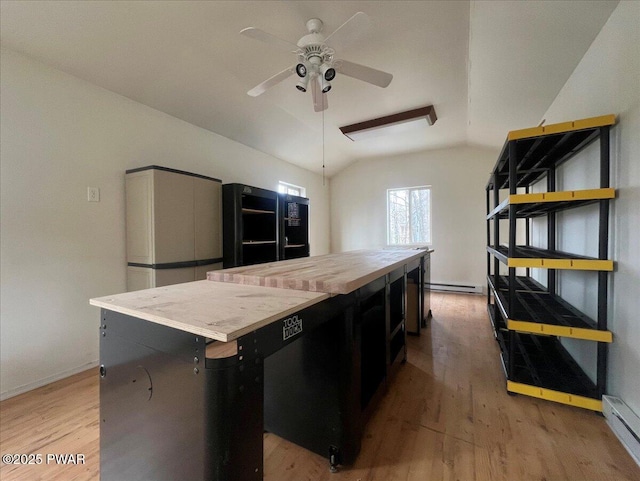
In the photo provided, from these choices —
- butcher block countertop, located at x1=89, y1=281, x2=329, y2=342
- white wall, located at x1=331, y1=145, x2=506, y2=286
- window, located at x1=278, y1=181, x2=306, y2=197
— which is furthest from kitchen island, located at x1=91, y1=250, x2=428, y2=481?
white wall, located at x1=331, y1=145, x2=506, y2=286

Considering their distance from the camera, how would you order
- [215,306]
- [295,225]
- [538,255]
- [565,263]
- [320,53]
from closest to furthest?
1. [215,306]
2. [565,263]
3. [320,53]
4. [538,255]
5. [295,225]

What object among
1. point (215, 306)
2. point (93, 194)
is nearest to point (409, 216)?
point (93, 194)

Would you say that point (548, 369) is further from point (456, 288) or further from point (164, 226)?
point (164, 226)

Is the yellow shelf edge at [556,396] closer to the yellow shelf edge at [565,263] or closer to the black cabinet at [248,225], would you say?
the yellow shelf edge at [565,263]

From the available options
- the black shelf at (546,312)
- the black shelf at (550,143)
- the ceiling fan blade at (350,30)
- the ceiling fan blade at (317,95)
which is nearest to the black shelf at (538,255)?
the black shelf at (546,312)

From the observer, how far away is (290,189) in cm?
538

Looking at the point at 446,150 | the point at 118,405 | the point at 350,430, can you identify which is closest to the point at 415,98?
the point at 446,150

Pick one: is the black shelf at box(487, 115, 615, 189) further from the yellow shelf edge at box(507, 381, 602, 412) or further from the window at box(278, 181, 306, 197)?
the window at box(278, 181, 306, 197)

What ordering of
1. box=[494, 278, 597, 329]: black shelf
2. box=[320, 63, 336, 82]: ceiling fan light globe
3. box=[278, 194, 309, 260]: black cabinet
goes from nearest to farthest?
box=[494, 278, 597, 329]: black shelf
box=[320, 63, 336, 82]: ceiling fan light globe
box=[278, 194, 309, 260]: black cabinet

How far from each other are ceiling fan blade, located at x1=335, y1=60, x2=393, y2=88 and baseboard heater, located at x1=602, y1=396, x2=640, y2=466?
2527mm

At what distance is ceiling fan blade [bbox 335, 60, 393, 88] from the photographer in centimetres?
196

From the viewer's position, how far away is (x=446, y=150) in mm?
5367

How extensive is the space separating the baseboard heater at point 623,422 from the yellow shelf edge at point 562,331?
0.35 meters

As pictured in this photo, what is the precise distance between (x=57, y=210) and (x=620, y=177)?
3983 mm
